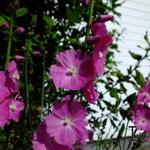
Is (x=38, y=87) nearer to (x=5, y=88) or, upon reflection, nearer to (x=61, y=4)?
(x=61, y=4)

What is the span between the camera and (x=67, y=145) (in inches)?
34.5

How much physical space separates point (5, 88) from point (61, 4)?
2329mm

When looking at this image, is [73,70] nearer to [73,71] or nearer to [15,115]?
[73,71]

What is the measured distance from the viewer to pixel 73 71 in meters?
0.95

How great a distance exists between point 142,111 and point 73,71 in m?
0.59

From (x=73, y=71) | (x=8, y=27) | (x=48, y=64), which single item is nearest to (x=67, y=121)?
Result: (x=73, y=71)

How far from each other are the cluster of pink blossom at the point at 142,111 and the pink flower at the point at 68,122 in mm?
536

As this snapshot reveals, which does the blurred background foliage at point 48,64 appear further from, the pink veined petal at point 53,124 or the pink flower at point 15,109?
the pink veined petal at point 53,124

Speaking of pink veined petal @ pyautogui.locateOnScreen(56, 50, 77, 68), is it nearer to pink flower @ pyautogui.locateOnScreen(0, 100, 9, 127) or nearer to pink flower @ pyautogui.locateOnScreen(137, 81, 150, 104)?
pink flower @ pyautogui.locateOnScreen(0, 100, 9, 127)

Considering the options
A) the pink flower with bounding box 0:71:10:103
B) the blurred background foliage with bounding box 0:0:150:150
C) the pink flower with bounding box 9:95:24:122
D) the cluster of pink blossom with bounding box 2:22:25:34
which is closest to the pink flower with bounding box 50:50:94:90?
the pink flower with bounding box 0:71:10:103

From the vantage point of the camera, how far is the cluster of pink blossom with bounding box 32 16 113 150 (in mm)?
890

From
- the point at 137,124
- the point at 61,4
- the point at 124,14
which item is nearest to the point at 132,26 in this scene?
the point at 124,14

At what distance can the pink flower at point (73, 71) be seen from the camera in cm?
90

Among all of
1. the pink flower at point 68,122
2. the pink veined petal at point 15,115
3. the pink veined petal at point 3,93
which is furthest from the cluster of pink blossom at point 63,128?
the pink veined petal at point 15,115
